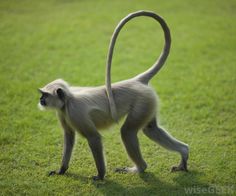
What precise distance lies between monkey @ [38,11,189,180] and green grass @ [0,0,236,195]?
0.93 ft

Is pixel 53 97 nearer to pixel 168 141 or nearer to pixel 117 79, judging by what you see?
pixel 168 141

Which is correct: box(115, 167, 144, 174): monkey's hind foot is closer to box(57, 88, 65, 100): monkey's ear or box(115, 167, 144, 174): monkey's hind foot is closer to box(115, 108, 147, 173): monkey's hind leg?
box(115, 108, 147, 173): monkey's hind leg

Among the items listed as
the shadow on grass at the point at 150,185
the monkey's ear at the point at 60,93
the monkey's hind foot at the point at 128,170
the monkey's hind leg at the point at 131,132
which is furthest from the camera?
the monkey's hind foot at the point at 128,170

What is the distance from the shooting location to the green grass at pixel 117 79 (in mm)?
4859

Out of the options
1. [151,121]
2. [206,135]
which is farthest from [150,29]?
[151,121]

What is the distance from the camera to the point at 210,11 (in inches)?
523

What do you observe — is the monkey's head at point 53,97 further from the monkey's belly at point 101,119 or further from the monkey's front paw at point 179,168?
the monkey's front paw at point 179,168

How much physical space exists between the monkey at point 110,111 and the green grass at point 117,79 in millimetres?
283

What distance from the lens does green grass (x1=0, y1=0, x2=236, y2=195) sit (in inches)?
191

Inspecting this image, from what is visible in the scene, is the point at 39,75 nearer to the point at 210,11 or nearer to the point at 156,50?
the point at 156,50

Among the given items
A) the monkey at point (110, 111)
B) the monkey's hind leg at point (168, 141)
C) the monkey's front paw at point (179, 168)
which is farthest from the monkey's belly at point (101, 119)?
the monkey's front paw at point (179, 168)

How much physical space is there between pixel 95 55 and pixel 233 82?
11.6ft

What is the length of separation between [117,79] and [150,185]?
150 inches

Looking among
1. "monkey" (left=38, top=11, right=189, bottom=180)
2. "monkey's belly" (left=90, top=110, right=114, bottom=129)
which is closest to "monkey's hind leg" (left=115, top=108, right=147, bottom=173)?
"monkey" (left=38, top=11, right=189, bottom=180)
